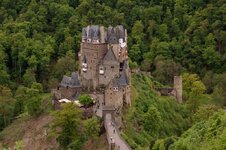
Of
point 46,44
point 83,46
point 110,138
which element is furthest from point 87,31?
point 46,44

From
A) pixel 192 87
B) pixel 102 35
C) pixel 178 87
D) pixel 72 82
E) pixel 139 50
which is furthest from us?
pixel 139 50

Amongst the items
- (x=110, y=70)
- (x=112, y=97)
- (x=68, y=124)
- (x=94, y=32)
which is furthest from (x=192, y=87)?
(x=68, y=124)

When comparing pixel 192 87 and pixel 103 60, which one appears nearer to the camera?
pixel 103 60

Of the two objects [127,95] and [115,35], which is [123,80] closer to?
[127,95]

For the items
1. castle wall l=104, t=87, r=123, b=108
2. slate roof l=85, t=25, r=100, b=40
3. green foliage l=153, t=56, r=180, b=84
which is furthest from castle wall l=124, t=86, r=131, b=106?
green foliage l=153, t=56, r=180, b=84

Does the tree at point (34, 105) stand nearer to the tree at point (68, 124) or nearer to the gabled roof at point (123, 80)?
the tree at point (68, 124)
